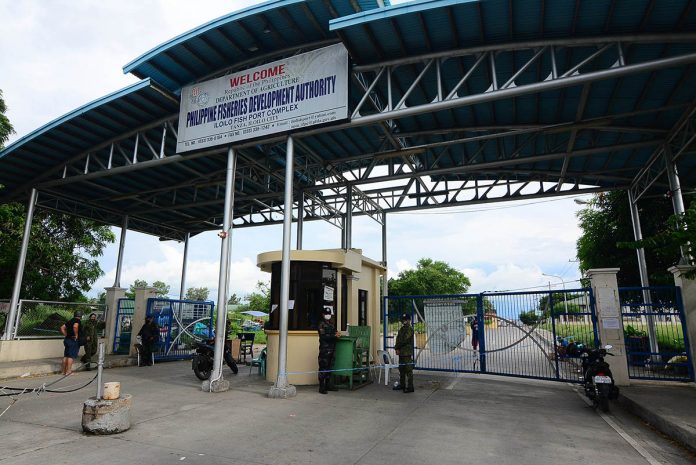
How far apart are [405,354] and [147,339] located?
8.78m

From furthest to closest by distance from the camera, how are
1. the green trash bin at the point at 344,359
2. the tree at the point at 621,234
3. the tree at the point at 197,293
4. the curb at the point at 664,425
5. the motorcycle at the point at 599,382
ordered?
the tree at the point at 197,293 → the tree at the point at 621,234 → the green trash bin at the point at 344,359 → the motorcycle at the point at 599,382 → the curb at the point at 664,425

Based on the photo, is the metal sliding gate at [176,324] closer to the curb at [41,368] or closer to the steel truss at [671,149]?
the curb at [41,368]

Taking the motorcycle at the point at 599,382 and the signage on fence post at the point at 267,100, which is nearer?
the motorcycle at the point at 599,382

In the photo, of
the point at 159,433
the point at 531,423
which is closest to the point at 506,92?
the point at 531,423

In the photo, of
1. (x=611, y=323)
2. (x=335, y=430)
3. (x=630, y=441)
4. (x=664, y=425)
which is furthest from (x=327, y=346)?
(x=611, y=323)

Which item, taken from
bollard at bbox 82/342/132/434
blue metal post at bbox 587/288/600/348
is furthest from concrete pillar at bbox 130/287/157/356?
blue metal post at bbox 587/288/600/348

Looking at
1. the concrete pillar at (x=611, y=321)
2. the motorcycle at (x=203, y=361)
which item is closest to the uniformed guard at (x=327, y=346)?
the motorcycle at (x=203, y=361)

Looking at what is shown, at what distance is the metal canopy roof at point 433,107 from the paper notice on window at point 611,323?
4.61 meters

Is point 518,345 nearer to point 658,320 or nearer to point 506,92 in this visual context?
point 658,320

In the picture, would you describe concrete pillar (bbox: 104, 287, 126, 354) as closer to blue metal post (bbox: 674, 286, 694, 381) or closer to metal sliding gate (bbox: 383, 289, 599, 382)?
metal sliding gate (bbox: 383, 289, 599, 382)

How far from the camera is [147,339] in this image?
13.3m

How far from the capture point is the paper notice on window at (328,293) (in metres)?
10.2

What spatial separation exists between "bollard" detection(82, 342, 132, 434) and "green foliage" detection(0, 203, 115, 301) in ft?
55.4

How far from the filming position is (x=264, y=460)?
4.71m
